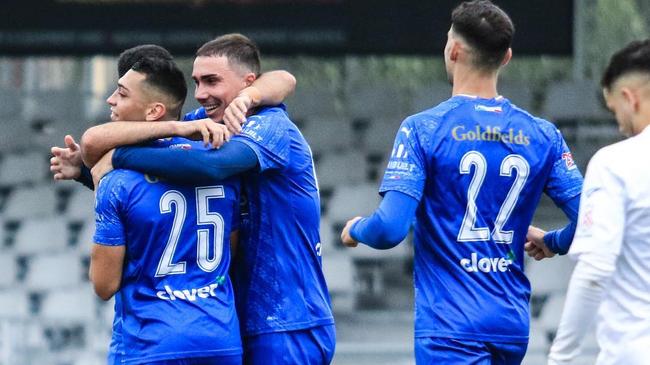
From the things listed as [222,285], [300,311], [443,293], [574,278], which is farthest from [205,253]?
[574,278]

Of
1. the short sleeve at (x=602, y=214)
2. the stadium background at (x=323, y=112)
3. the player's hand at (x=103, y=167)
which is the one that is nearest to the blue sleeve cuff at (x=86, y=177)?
the player's hand at (x=103, y=167)

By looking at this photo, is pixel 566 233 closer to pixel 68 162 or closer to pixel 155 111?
pixel 155 111

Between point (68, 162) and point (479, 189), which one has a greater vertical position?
point (68, 162)

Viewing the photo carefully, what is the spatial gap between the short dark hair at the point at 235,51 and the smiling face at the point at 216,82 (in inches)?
0.8

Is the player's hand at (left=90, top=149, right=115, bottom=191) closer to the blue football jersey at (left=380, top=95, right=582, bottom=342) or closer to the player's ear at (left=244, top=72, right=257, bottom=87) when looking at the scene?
the player's ear at (left=244, top=72, right=257, bottom=87)

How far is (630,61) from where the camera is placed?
405 centimetres

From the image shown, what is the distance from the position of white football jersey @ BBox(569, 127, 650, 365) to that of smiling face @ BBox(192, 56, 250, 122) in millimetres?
1489

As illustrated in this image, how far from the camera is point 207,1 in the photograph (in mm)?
10078

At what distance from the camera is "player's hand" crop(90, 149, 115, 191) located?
4.70 metres

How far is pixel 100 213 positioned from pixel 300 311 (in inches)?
31.2

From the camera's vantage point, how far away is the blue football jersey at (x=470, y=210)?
4.59 m

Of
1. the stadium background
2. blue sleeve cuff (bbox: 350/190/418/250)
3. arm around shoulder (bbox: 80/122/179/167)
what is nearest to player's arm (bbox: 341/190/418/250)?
blue sleeve cuff (bbox: 350/190/418/250)

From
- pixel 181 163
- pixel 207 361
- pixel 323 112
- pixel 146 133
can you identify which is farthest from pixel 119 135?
pixel 323 112

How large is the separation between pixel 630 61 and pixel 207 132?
140 centimetres
